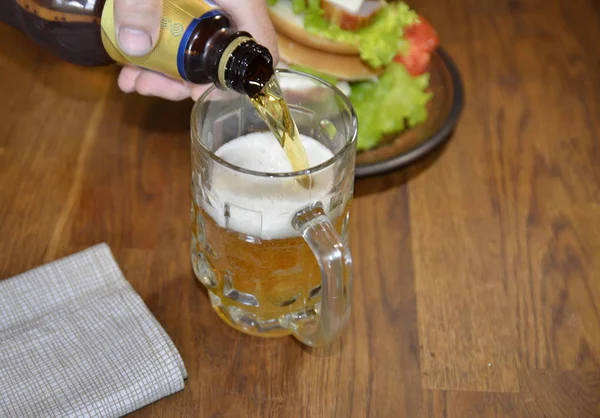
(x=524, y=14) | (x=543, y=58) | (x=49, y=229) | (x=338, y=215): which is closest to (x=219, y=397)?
(x=338, y=215)

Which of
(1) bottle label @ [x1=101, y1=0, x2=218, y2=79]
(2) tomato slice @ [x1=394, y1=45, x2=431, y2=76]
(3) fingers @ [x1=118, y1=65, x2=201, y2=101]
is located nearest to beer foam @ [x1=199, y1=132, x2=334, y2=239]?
(1) bottle label @ [x1=101, y1=0, x2=218, y2=79]

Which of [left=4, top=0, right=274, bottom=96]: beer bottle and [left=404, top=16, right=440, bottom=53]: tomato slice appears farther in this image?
[left=404, top=16, right=440, bottom=53]: tomato slice

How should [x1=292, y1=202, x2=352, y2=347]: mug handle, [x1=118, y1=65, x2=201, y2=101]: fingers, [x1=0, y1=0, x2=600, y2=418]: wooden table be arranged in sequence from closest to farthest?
[x1=292, y1=202, x2=352, y2=347]: mug handle, [x1=0, y1=0, x2=600, y2=418]: wooden table, [x1=118, y1=65, x2=201, y2=101]: fingers

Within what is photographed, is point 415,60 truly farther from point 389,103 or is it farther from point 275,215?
point 275,215

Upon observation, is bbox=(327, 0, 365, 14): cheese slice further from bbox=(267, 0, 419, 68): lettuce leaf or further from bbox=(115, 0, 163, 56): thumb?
bbox=(115, 0, 163, 56): thumb

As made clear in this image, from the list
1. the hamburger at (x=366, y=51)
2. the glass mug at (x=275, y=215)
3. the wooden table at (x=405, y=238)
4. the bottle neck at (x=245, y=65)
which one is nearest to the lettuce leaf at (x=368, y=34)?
the hamburger at (x=366, y=51)

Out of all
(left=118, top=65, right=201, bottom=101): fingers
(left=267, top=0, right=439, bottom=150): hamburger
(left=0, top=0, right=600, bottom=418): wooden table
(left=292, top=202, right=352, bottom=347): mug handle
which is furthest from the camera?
(left=267, top=0, right=439, bottom=150): hamburger
